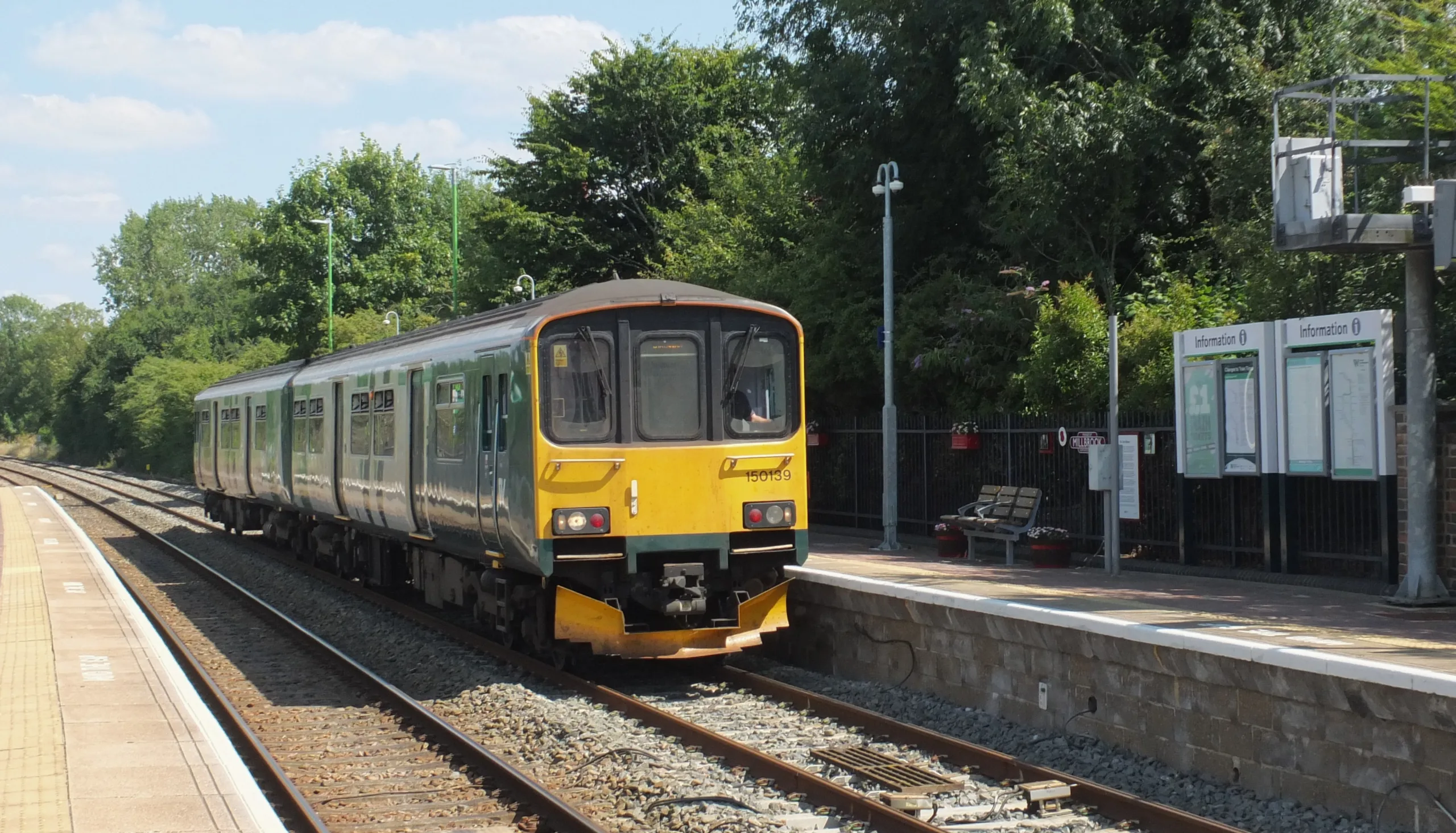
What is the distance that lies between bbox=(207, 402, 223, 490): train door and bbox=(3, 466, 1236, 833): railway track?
18.3m

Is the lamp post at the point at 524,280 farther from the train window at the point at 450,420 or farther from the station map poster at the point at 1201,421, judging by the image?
the station map poster at the point at 1201,421

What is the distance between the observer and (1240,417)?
1383cm

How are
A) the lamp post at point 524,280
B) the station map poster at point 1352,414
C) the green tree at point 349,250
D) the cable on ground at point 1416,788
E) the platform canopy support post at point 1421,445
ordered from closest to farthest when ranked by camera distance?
the cable on ground at point 1416,788 < the platform canopy support post at point 1421,445 < the station map poster at point 1352,414 < the lamp post at point 524,280 < the green tree at point 349,250

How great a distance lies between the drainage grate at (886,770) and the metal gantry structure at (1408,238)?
491 cm

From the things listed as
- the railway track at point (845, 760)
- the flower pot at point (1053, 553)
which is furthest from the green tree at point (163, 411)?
Answer: the railway track at point (845, 760)

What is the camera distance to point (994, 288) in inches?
782

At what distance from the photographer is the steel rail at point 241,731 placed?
8.02 metres

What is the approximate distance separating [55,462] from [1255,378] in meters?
95.3

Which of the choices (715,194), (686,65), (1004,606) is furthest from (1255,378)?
(686,65)

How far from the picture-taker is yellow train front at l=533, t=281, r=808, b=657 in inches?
456

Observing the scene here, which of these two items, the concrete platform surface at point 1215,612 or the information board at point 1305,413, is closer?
the concrete platform surface at point 1215,612

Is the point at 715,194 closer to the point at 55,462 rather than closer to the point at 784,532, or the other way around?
the point at 784,532

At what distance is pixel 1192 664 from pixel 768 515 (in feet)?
14.6

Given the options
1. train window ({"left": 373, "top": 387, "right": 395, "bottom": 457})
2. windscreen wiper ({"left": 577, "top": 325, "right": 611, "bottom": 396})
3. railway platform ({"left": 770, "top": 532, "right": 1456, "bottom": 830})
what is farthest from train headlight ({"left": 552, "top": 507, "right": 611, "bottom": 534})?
train window ({"left": 373, "top": 387, "right": 395, "bottom": 457})
